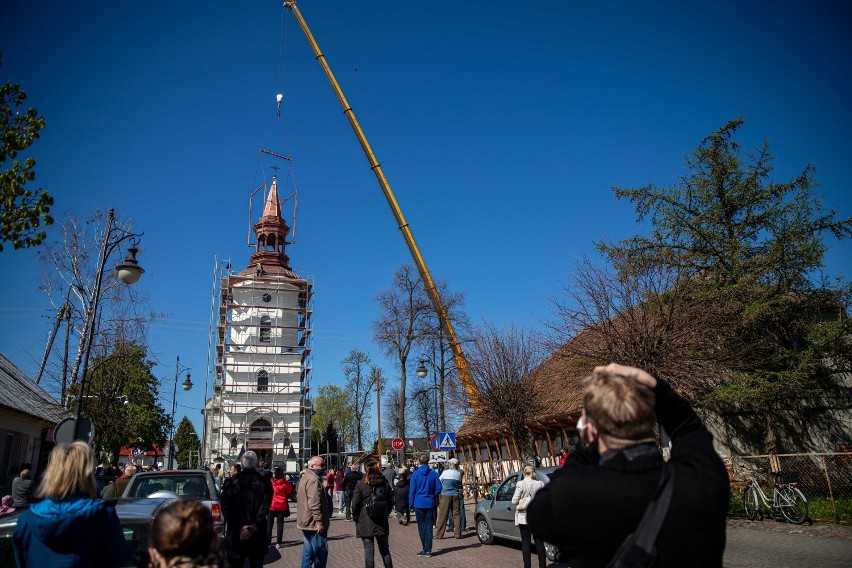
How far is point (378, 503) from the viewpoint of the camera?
30.3 ft

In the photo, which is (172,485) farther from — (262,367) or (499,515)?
(262,367)

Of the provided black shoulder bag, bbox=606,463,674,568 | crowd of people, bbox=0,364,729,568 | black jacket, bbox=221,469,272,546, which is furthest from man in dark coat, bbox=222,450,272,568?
black shoulder bag, bbox=606,463,674,568

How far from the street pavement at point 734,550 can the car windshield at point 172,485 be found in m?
2.43

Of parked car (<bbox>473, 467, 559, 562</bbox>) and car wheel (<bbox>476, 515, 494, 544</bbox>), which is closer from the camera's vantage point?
parked car (<bbox>473, 467, 559, 562</bbox>)

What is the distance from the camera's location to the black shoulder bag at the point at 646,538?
80.0 inches

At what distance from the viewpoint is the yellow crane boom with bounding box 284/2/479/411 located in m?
30.6

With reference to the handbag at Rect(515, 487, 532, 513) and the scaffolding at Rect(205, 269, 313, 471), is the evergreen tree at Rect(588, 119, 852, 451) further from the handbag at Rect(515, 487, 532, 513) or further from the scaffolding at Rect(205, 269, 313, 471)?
the scaffolding at Rect(205, 269, 313, 471)

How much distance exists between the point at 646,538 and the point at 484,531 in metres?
13.2

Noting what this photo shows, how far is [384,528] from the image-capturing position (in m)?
9.23

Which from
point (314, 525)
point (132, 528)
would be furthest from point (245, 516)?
point (132, 528)

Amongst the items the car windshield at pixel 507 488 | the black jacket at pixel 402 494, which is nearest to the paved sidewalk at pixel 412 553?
the black jacket at pixel 402 494

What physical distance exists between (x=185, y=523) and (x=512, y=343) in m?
21.0

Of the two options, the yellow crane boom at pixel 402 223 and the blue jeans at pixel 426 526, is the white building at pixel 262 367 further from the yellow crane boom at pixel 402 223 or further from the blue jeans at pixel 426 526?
the blue jeans at pixel 426 526

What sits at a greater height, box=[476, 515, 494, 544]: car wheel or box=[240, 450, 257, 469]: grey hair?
box=[240, 450, 257, 469]: grey hair
